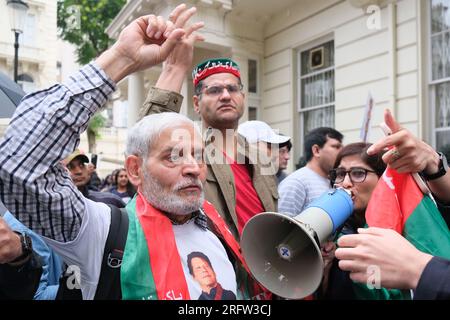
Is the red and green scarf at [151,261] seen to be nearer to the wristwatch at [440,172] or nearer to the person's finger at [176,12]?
the person's finger at [176,12]

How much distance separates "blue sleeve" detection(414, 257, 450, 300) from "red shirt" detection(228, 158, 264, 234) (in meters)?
1.22

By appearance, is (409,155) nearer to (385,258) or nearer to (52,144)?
(385,258)

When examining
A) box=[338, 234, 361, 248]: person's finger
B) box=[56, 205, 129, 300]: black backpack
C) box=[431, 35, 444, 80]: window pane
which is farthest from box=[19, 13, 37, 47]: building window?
box=[338, 234, 361, 248]: person's finger

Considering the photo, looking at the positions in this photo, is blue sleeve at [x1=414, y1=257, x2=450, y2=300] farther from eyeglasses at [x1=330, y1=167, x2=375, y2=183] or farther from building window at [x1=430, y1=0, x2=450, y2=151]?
building window at [x1=430, y1=0, x2=450, y2=151]

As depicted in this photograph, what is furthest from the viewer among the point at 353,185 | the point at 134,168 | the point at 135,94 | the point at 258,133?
the point at 135,94

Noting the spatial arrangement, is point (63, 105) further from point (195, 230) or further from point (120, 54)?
point (195, 230)

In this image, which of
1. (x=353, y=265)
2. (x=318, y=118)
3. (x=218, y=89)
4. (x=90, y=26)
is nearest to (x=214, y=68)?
(x=218, y=89)

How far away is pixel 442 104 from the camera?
20.4 ft

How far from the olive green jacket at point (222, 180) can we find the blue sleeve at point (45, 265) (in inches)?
32.9

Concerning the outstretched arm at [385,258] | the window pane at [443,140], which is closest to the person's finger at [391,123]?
the outstretched arm at [385,258]

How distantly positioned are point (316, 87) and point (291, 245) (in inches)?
282

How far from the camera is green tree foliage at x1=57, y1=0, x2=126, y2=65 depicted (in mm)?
17859

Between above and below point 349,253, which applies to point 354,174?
above
